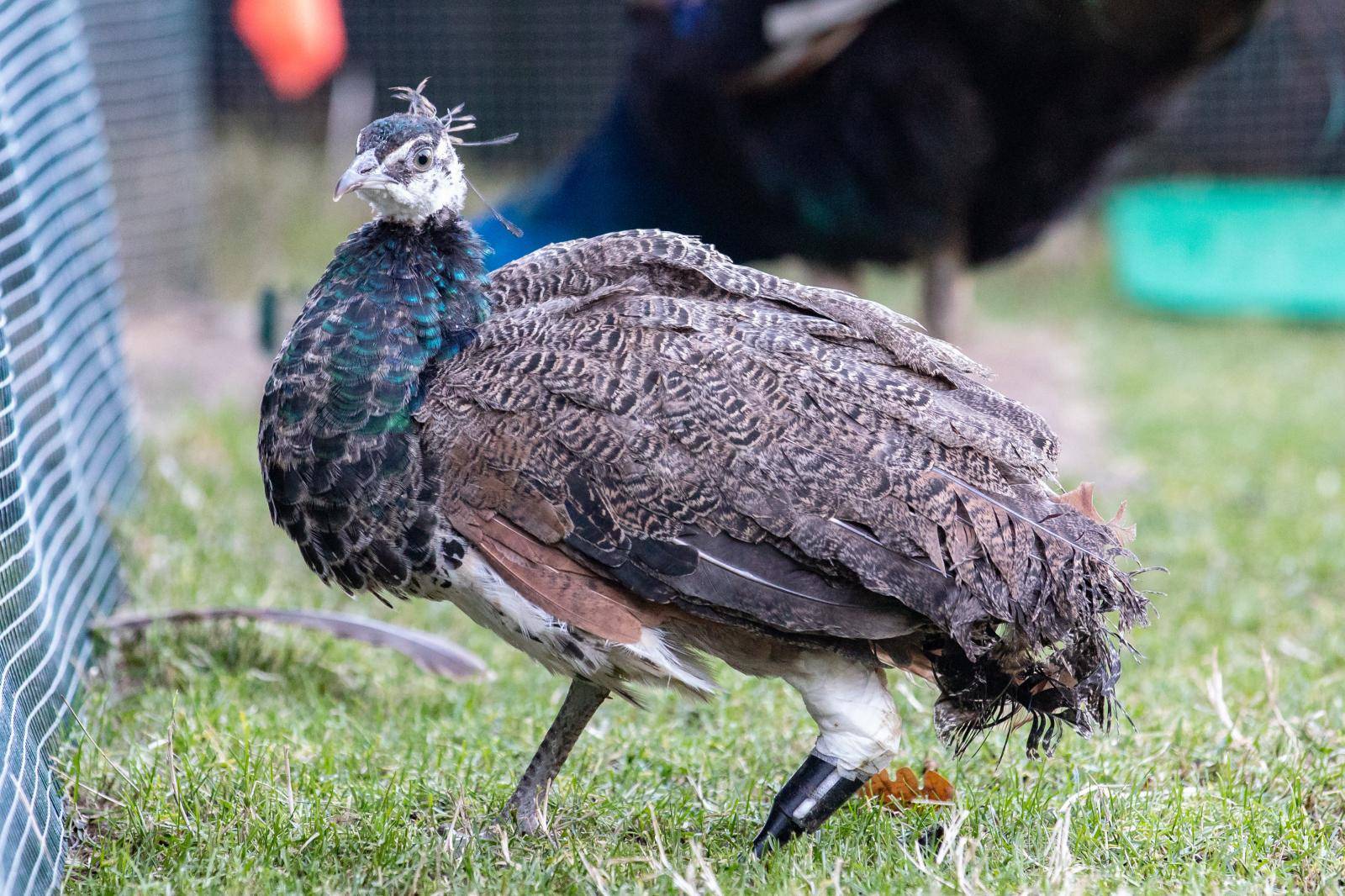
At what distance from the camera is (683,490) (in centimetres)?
213

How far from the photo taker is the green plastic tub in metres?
7.71

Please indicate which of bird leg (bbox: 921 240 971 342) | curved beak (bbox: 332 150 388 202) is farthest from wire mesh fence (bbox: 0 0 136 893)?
bird leg (bbox: 921 240 971 342)

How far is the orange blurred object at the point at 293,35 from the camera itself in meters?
7.74

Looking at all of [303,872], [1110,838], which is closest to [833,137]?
[1110,838]

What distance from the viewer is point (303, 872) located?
2.15 m

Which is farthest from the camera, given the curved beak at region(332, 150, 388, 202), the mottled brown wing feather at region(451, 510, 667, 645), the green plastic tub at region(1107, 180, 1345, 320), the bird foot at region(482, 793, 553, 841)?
the green plastic tub at region(1107, 180, 1345, 320)

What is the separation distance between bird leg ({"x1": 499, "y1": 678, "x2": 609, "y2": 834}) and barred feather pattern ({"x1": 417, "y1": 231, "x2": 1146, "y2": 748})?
40 centimetres

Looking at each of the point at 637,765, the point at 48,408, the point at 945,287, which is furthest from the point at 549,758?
the point at 945,287

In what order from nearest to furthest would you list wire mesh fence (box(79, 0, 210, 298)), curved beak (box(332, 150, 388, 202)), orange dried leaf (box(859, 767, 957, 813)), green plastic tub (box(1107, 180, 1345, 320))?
curved beak (box(332, 150, 388, 202)), orange dried leaf (box(859, 767, 957, 813)), wire mesh fence (box(79, 0, 210, 298)), green plastic tub (box(1107, 180, 1345, 320))

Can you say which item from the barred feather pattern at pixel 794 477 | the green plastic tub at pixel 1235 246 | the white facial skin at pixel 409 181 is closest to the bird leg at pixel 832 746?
the barred feather pattern at pixel 794 477

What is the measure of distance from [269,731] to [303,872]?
0.61 metres

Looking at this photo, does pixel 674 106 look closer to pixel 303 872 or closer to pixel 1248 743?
pixel 1248 743

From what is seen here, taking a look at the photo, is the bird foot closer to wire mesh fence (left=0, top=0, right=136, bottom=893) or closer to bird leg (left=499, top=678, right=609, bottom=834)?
bird leg (left=499, top=678, right=609, bottom=834)

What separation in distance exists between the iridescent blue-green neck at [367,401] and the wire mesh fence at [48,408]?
1.75ft
